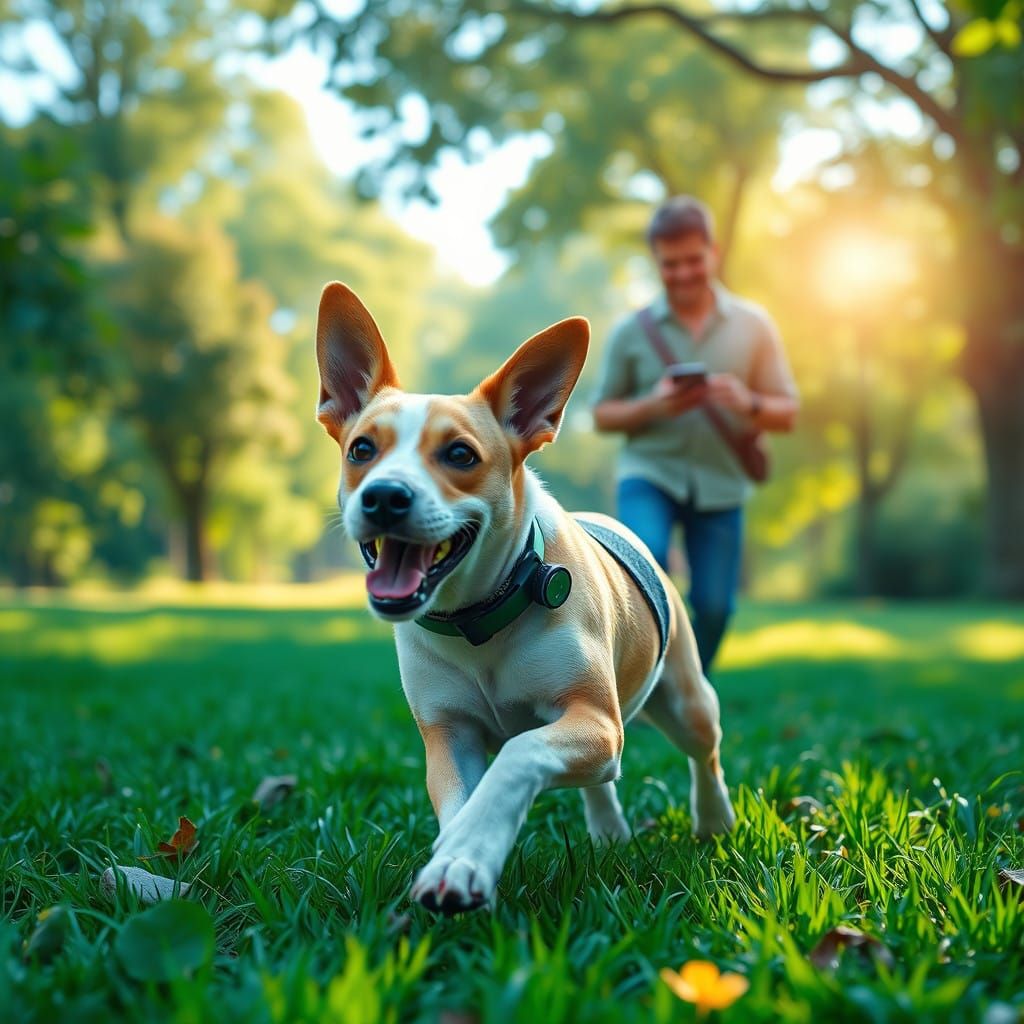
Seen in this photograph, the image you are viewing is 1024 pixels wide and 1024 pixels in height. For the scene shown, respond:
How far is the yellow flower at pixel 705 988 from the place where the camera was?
194 centimetres

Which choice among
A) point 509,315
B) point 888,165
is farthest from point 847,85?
point 509,315

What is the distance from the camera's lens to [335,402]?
347cm

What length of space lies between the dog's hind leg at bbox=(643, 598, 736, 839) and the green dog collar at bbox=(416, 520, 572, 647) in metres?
1.00

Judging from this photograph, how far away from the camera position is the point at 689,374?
479cm

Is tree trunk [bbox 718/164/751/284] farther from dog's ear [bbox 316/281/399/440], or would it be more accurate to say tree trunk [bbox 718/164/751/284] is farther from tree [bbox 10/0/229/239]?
dog's ear [bbox 316/281/399/440]

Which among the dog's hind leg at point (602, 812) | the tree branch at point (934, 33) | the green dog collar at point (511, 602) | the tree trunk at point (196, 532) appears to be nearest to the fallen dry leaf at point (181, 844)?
the green dog collar at point (511, 602)

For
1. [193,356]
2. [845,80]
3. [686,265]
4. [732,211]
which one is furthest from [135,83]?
[686,265]

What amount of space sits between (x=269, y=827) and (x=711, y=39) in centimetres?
1167

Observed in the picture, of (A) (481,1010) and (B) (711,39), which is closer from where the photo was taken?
(A) (481,1010)

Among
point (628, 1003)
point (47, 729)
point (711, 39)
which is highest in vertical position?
point (711, 39)

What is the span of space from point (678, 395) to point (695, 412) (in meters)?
0.59

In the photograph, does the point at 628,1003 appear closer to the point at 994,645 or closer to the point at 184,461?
the point at 994,645

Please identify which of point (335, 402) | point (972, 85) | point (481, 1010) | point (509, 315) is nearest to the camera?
point (481, 1010)

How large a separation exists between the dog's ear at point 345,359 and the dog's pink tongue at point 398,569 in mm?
665
